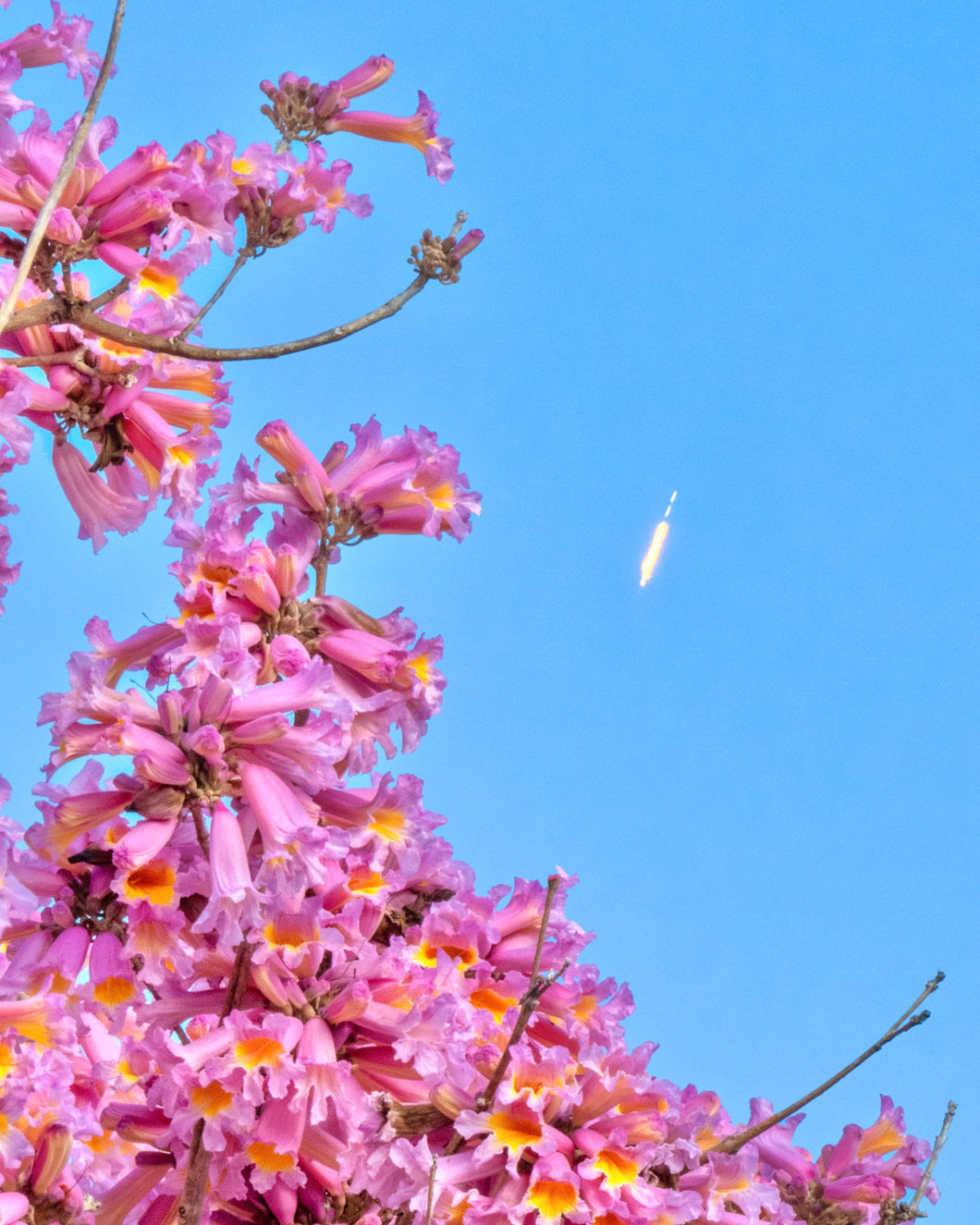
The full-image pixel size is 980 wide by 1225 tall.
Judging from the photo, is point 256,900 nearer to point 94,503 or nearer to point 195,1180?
point 195,1180

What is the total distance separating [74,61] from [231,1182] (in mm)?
2822

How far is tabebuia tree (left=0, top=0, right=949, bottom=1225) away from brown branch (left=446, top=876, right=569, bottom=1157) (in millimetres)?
23

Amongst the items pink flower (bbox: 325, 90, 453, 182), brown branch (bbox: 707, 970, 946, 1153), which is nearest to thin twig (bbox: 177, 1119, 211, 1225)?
brown branch (bbox: 707, 970, 946, 1153)

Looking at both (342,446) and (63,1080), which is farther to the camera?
(342,446)

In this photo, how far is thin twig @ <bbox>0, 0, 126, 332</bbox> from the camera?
1.42 metres

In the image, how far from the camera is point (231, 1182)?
296 cm

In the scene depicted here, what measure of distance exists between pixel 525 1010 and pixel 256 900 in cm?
88

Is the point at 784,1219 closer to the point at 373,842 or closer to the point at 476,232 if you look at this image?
the point at 373,842

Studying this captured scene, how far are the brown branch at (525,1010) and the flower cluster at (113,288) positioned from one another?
1.67 m

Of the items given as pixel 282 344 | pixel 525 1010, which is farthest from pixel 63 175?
pixel 525 1010

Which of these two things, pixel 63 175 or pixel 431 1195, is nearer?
pixel 63 175

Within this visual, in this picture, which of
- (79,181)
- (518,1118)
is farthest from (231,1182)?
(79,181)

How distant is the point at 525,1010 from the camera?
198 centimetres

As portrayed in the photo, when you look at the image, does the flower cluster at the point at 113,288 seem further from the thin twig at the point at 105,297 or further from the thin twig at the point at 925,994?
the thin twig at the point at 925,994
